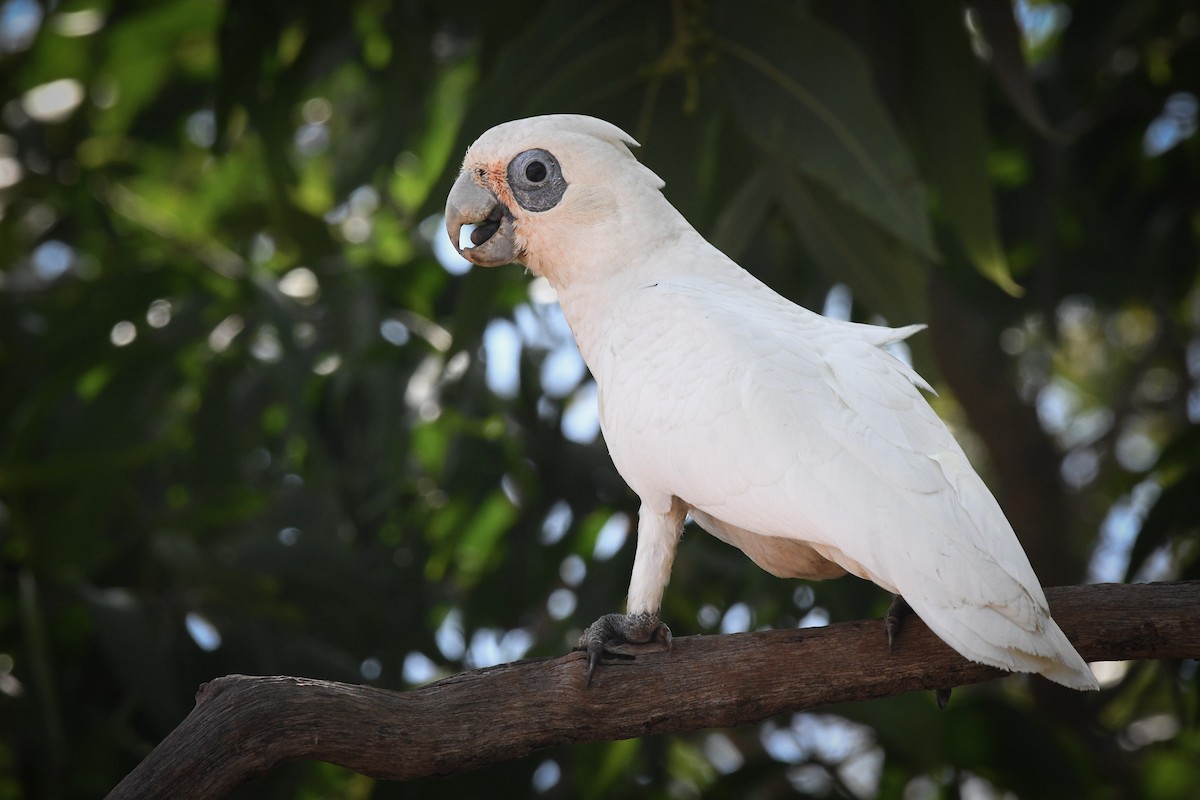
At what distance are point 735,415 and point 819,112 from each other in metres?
0.63

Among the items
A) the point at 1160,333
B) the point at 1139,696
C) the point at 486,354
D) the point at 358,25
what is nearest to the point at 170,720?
the point at 486,354

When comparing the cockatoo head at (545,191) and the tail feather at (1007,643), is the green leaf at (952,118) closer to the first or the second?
the cockatoo head at (545,191)

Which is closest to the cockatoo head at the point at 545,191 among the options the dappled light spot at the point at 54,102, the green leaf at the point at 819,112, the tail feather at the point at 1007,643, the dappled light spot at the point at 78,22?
the green leaf at the point at 819,112

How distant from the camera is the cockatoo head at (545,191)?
1.32m

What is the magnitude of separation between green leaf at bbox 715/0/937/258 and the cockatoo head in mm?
331

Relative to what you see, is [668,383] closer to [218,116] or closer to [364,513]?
[218,116]

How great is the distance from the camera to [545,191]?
4.36ft

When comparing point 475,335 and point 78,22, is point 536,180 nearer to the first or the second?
point 475,335

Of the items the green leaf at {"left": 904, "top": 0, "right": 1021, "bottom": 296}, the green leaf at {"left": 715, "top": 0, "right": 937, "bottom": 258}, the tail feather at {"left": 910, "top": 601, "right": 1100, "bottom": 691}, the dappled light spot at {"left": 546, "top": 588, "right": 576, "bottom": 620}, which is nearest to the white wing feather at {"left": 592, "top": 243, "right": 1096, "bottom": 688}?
the tail feather at {"left": 910, "top": 601, "right": 1100, "bottom": 691}

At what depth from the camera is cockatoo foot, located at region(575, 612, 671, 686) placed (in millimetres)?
1201

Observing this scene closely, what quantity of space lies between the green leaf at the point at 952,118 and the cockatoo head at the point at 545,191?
0.62m

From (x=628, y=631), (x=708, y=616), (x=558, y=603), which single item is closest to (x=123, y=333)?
(x=558, y=603)

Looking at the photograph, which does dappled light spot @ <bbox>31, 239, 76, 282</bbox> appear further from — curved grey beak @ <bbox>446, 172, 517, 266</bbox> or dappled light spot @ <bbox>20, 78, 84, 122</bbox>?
curved grey beak @ <bbox>446, 172, 517, 266</bbox>

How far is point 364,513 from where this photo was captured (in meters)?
2.71
